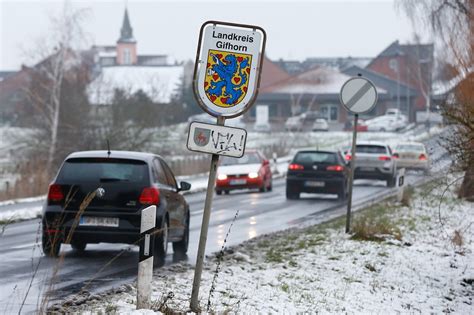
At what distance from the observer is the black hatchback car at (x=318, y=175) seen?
30.5 metres

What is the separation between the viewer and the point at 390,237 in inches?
684

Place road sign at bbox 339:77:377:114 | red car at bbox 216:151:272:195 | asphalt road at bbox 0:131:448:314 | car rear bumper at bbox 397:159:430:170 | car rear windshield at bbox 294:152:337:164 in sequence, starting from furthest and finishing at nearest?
1. car rear bumper at bbox 397:159:430:170
2. red car at bbox 216:151:272:195
3. car rear windshield at bbox 294:152:337:164
4. road sign at bbox 339:77:377:114
5. asphalt road at bbox 0:131:448:314

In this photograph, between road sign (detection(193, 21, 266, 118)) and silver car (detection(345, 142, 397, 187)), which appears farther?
silver car (detection(345, 142, 397, 187))

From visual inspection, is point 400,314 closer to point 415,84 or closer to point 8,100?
point 8,100

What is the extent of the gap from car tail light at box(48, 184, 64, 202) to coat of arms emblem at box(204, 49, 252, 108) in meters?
6.03

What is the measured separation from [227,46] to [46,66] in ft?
167

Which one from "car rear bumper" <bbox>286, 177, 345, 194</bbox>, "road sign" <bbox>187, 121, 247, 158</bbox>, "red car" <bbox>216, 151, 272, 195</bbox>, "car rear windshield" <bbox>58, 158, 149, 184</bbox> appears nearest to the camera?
"road sign" <bbox>187, 121, 247, 158</bbox>

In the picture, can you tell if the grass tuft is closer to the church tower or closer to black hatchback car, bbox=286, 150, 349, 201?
black hatchback car, bbox=286, 150, 349, 201

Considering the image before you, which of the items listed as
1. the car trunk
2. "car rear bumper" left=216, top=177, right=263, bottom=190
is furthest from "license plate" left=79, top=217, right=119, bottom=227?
"car rear bumper" left=216, top=177, right=263, bottom=190

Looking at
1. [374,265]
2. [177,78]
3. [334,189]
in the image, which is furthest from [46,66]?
[177,78]

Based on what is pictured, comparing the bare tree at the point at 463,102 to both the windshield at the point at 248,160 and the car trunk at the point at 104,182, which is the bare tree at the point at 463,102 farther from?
the windshield at the point at 248,160

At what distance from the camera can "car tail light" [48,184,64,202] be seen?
46.7 ft


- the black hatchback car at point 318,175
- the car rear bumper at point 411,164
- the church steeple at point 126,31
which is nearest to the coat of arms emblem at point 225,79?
the black hatchback car at point 318,175

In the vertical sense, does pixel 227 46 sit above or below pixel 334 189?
above
